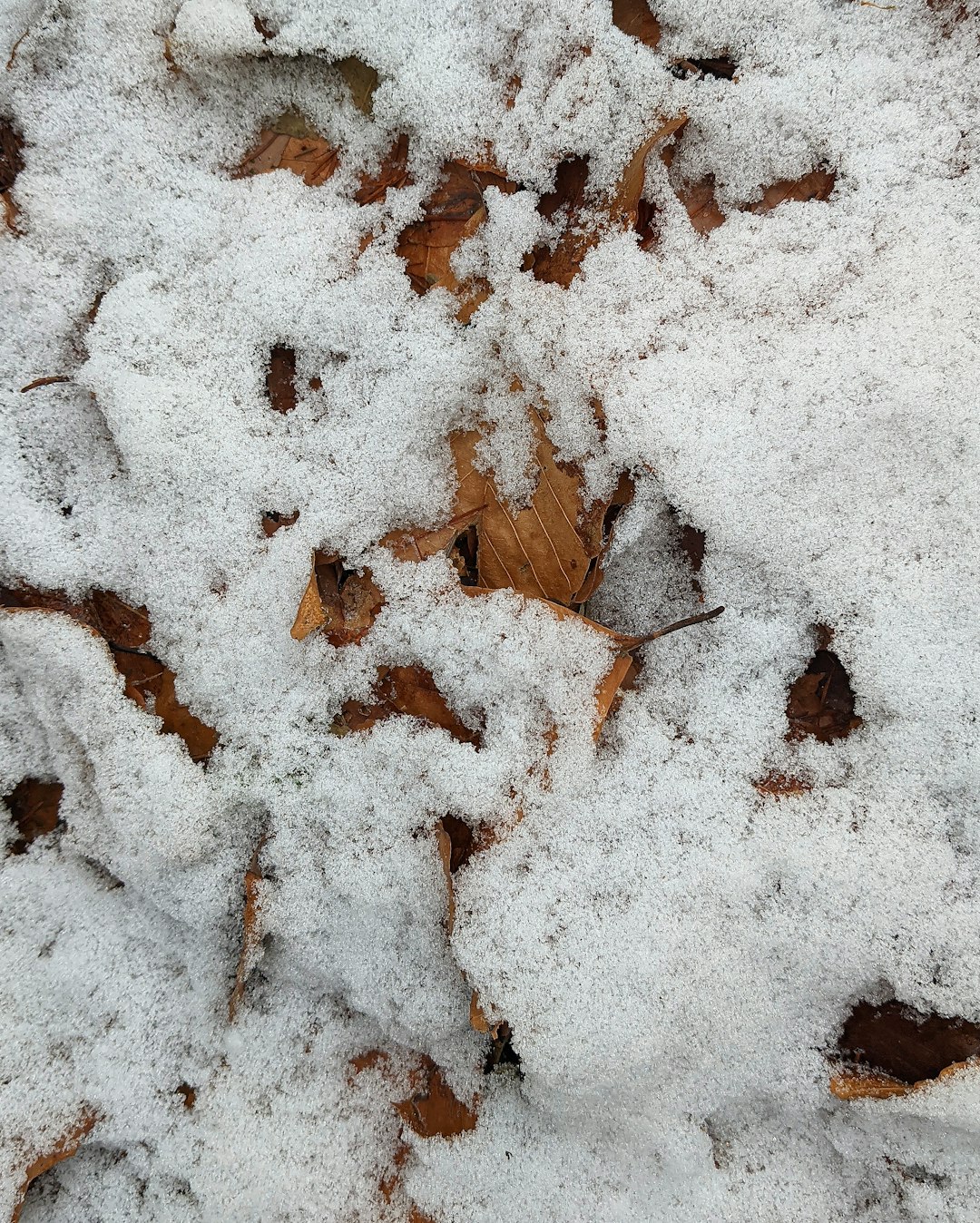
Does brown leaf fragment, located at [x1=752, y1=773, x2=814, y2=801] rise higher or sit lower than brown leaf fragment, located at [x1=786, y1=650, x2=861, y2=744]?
lower

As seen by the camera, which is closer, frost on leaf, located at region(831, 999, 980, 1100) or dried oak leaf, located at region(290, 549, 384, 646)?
frost on leaf, located at region(831, 999, 980, 1100)

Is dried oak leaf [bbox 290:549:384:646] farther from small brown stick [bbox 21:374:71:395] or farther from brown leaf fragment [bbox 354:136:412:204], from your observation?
brown leaf fragment [bbox 354:136:412:204]

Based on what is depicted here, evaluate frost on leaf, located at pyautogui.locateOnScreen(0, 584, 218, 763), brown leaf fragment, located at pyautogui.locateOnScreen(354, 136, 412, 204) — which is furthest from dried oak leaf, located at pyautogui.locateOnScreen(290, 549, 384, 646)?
brown leaf fragment, located at pyautogui.locateOnScreen(354, 136, 412, 204)

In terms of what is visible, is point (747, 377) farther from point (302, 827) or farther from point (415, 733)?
point (302, 827)

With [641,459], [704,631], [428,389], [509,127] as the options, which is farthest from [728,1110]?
[509,127]

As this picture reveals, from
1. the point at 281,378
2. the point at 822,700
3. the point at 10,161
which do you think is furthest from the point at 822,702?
the point at 10,161
